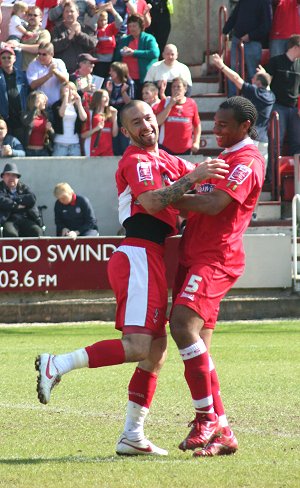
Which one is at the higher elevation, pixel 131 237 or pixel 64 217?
pixel 131 237

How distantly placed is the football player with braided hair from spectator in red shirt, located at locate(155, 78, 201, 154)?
11280 millimetres

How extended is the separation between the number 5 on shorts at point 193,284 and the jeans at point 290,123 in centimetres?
1352

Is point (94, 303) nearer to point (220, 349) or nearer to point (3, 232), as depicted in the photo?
point (3, 232)

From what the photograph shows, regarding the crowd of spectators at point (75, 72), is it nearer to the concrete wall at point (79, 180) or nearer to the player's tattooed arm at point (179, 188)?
the concrete wall at point (79, 180)

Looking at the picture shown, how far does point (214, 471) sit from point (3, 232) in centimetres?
1174

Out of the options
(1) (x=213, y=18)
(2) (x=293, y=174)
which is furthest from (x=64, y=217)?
(1) (x=213, y=18)

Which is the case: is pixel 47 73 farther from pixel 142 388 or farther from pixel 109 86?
pixel 142 388

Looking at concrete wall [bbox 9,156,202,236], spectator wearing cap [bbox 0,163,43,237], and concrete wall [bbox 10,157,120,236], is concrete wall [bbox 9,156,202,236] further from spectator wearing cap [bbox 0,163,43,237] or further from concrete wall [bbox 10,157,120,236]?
spectator wearing cap [bbox 0,163,43,237]

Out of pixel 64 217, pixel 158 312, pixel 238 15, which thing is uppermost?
pixel 238 15

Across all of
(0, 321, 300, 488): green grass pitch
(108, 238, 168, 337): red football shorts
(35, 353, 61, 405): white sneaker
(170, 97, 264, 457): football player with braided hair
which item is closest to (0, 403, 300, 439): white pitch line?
(0, 321, 300, 488): green grass pitch

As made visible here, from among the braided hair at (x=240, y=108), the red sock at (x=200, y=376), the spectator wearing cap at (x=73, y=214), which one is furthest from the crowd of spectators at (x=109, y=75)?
the red sock at (x=200, y=376)

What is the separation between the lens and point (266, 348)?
45.4 feet

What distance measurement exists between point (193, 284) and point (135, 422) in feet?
3.07

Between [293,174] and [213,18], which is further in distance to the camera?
[213,18]
